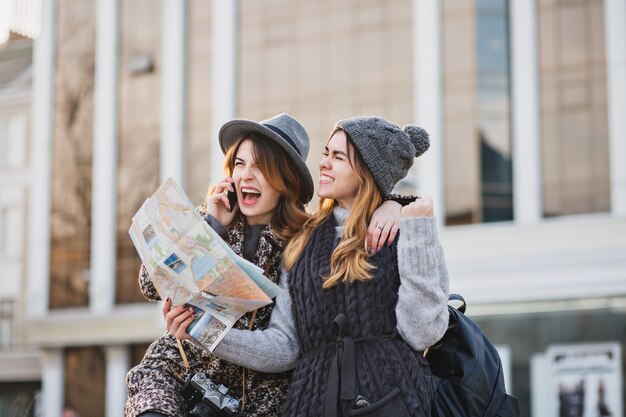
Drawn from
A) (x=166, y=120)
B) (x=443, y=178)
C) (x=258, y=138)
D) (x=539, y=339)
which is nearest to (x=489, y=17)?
(x=443, y=178)

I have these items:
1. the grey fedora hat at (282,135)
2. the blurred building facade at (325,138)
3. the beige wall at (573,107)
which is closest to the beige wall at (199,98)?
the blurred building facade at (325,138)

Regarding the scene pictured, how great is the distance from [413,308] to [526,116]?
2292 centimetres

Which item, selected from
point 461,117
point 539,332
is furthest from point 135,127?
point 539,332

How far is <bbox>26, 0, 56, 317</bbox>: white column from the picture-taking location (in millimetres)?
34875

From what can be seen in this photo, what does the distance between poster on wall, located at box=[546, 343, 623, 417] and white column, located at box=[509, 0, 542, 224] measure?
316cm

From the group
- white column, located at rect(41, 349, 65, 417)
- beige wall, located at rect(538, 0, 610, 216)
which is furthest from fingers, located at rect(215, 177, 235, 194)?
white column, located at rect(41, 349, 65, 417)

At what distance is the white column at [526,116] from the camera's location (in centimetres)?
2673

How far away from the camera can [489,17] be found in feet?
90.0

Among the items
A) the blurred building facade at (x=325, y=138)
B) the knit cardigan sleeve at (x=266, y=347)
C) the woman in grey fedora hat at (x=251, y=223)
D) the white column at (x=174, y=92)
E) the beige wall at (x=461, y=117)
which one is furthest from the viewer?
the white column at (x=174, y=92)

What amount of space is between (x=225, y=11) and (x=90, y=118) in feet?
17.7

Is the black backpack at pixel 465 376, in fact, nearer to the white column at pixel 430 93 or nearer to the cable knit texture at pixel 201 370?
the cable knit texture at pixel 201 370

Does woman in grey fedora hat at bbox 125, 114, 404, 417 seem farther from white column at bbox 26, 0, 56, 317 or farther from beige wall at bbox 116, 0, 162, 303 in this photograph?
white column at bbox 26, 0, 56, 317

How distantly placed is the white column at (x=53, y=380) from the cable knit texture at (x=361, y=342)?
30957 millimetres

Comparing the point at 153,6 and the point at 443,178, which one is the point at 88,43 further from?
the point at 443,178
